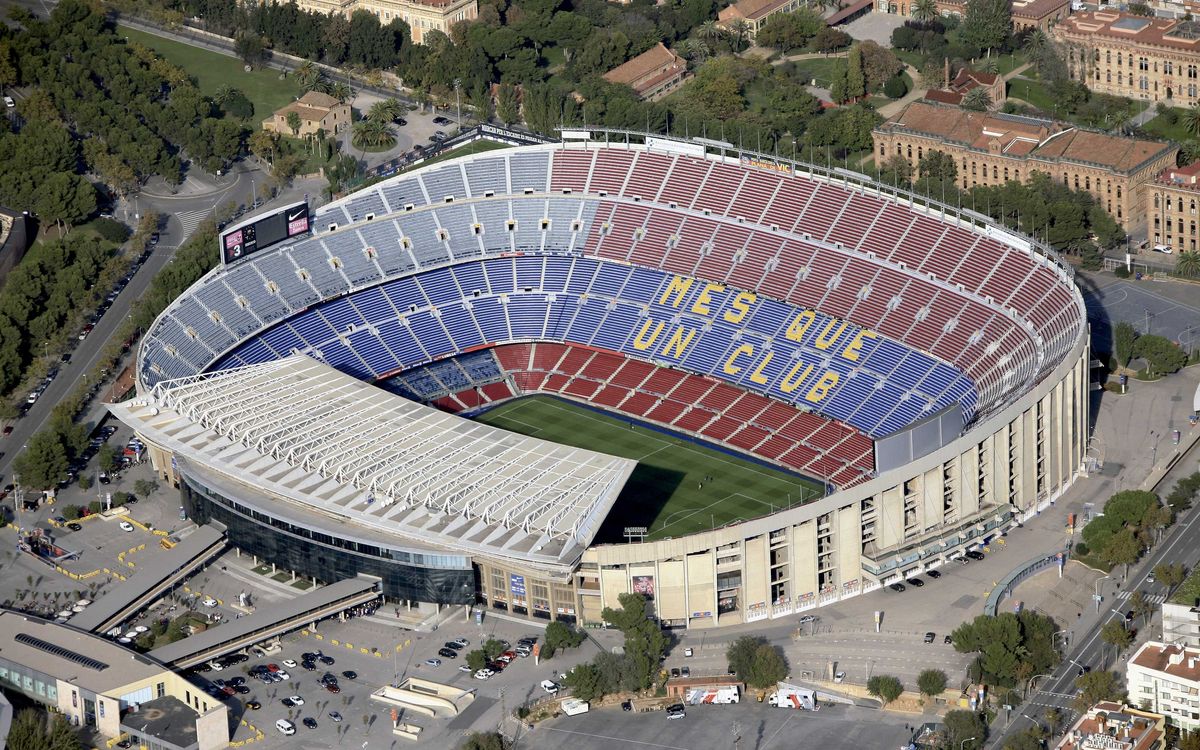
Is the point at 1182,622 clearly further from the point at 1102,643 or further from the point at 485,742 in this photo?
the point at 485,742

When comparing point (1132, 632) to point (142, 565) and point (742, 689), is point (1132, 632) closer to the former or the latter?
point (742, 689)

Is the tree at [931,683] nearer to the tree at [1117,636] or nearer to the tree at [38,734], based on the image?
the tree at [1117,636]

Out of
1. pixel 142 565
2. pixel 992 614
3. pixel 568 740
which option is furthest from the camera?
pixel 142 565

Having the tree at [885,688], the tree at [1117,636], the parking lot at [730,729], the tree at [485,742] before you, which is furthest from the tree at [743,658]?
the tree at [1117,636]

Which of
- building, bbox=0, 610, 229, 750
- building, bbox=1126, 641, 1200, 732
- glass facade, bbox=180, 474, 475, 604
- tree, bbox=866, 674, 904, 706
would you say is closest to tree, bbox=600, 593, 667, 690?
glass facade, bbox=180, 474, 475, 604

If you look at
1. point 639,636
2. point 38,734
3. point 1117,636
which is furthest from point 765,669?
point 38,734

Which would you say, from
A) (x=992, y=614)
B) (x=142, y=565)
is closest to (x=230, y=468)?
(x=142, y=565)
